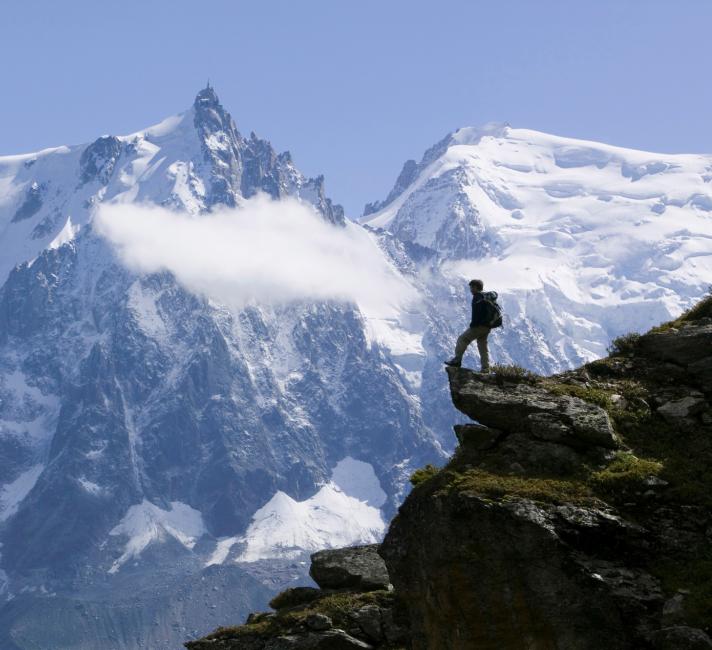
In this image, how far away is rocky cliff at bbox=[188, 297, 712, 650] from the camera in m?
26.8

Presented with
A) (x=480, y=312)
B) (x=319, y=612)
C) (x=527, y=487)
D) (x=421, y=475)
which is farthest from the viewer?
(x=421, y=475)

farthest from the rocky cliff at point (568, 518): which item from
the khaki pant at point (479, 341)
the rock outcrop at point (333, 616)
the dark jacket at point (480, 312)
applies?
the dark jacket at point (480, 312)

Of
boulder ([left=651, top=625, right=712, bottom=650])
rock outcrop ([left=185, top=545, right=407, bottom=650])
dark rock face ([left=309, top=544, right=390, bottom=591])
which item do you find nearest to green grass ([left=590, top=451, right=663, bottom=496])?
boulder ([left=651, top=625, right=712, bottom=650])

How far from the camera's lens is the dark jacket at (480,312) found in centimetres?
3369

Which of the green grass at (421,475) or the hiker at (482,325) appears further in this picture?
the green grass at (421,475)

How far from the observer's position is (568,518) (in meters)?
27.7

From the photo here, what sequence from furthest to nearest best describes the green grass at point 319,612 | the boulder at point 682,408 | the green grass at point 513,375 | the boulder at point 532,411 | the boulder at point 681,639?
the green grass at point 319,612
the green grass at point 513,375
the boulder at point 682,408
the boulder at point 532,411
the boulder at point 681,639

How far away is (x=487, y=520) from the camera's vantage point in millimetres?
27984

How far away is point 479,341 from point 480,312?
2.44 ft

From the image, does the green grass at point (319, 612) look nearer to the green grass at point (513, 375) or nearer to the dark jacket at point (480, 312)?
the green grass at point (513, 375)

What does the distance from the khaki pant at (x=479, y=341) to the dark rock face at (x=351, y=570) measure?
674 cm

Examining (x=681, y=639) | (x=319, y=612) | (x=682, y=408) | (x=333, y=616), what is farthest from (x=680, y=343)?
(x=319, y=612)

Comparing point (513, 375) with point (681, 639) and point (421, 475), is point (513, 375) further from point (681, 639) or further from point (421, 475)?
point (681, 639)

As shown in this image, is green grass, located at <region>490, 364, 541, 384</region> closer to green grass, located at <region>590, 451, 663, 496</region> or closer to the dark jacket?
the dark jacket
